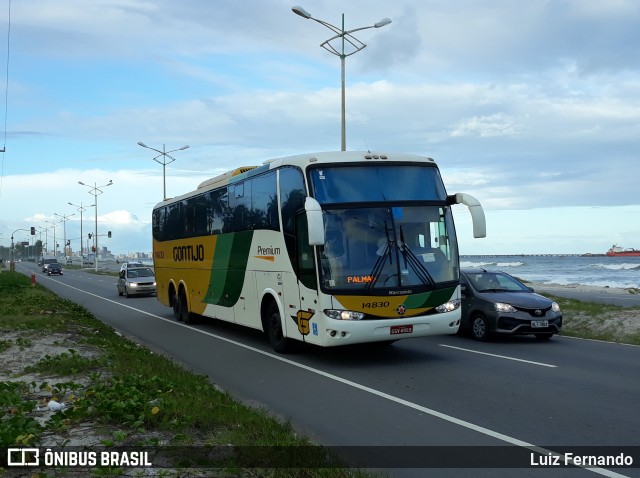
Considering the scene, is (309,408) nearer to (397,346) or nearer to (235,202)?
(397,346)

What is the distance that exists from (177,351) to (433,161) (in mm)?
6599

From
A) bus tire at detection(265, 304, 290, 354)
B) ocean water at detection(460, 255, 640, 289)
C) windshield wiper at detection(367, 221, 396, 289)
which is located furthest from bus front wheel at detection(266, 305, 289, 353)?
ocean water at detection(460, 255, 640, 289)

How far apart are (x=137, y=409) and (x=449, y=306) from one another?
6293 mm

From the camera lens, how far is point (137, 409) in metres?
6.67

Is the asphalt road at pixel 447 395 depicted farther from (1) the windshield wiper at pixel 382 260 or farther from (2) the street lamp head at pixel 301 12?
(2) the street lamp head at pixel 301 12

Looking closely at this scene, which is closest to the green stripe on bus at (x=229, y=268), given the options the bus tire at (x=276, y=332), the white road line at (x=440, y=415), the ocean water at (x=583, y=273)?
the bus tire at (x=276, y=332)

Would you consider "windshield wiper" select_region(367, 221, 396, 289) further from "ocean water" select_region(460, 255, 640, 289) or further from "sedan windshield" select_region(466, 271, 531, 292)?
"ocean water" select_region(460, 255, 640, 289)

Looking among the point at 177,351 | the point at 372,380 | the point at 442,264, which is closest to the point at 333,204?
the point at 442,264

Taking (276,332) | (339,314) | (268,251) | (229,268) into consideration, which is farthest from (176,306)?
(339,314)

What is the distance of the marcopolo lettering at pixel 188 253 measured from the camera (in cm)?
1750

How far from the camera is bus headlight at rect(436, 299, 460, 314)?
37.1 ft

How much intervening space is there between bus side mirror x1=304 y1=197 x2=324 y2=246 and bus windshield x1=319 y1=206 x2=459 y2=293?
2.01 ft

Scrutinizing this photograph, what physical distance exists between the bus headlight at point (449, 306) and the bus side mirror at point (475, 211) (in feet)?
4.04

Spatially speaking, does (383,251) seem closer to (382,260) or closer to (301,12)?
(382,260)
